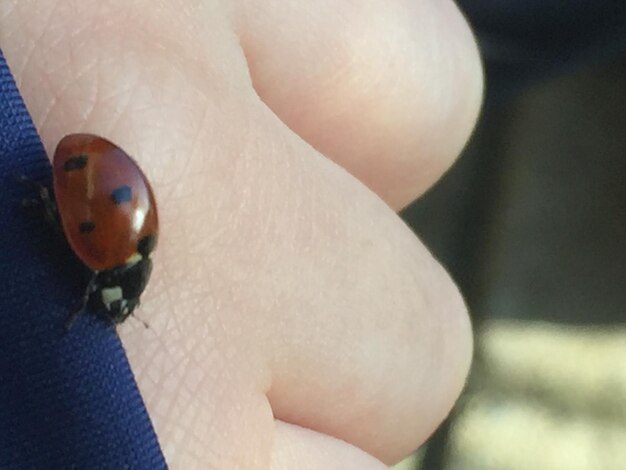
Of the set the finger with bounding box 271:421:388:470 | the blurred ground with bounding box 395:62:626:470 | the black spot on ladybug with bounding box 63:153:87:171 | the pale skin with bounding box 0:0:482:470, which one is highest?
the black spot on ladybug with bounding box 63:153:87:171

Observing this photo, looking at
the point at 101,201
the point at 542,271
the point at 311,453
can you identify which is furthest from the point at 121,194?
the point at 542,271

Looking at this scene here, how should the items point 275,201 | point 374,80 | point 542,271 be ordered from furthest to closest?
point 542,271
point 374,80
point 275,201

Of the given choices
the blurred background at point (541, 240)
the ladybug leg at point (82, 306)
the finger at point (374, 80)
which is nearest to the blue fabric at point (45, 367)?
the ladybug leg at point (82, 306)

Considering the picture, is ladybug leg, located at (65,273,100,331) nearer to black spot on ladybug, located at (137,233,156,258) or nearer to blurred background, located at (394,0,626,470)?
black spot on ladybug, located at (137,233,156,258)

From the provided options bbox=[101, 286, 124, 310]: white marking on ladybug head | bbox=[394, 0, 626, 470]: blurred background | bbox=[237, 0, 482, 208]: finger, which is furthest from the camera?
bbox=[394, 0, 626, 470]: blurred background

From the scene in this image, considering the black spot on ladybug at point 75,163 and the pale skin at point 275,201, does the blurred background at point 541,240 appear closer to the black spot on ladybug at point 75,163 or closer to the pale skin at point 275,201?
the pale skin at point 275,201

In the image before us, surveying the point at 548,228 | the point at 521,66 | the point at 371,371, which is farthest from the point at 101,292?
the point at 548,228

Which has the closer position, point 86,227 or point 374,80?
point 86,227

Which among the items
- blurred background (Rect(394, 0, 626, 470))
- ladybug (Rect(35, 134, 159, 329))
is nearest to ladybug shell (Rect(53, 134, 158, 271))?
ladybug (Rect(35, 134, 159, 329))

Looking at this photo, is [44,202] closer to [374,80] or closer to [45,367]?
[45,367]
